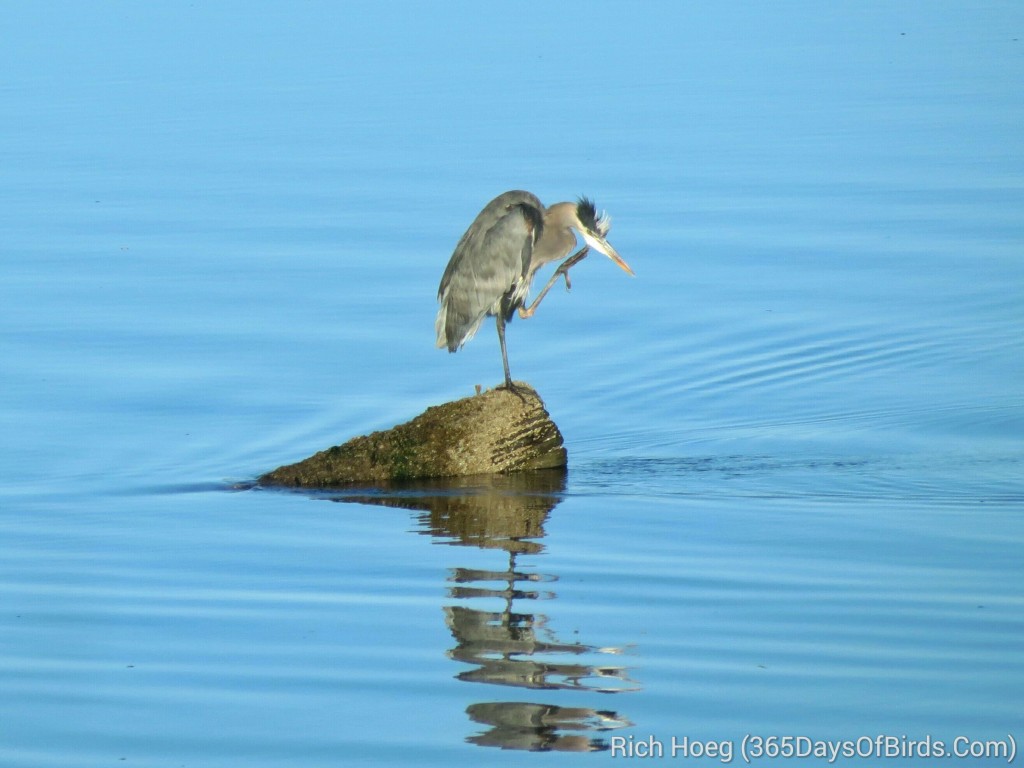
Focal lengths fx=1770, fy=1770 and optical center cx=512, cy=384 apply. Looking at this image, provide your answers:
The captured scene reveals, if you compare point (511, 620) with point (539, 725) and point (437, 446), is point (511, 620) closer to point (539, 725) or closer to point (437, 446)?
point (539, 725)

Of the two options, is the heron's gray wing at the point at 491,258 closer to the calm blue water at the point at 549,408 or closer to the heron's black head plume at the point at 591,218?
the heron's black head plume at the point at 591,218

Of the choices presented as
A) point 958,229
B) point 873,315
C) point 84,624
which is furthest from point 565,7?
point 84,624

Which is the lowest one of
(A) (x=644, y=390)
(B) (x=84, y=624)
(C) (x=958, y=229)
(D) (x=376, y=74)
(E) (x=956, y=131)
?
(B) (x=84, y=624)

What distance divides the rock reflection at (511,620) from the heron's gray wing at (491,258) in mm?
1470

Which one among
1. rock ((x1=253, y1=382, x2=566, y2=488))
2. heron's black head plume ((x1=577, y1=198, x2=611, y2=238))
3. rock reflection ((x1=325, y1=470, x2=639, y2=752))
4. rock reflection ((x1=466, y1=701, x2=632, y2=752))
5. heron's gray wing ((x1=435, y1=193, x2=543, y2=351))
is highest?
heron's black head plume ((x1=577, y1=198, x2=611, y2=238))

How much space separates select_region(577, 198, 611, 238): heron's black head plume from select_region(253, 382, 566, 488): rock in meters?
1.48

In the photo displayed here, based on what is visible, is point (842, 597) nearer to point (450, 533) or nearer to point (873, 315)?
point (450, 533)

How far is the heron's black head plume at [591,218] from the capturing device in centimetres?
1201

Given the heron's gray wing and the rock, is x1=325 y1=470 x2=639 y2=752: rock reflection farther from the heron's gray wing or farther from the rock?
the heron's gray wing

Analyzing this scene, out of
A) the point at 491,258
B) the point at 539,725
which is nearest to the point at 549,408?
the point at 491,258

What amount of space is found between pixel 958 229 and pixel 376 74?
14154 mm

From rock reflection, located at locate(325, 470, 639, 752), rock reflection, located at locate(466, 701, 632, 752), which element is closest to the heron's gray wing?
rock reflection, located at locate(325, 470, 639, 752)

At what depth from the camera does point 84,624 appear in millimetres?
8500

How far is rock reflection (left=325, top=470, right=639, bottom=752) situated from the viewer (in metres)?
7.14
